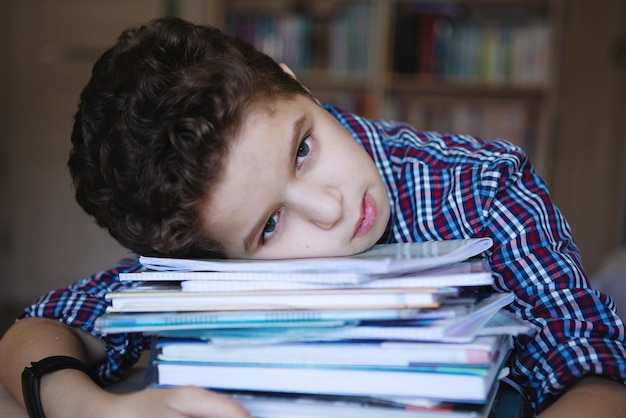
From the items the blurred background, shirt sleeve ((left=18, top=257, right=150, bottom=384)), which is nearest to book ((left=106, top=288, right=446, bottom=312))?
shirt sleeve ((left=18, top=257, right=150, bottom=384))

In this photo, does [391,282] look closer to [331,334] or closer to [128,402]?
[331,334]

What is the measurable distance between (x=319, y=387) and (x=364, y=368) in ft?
0.13

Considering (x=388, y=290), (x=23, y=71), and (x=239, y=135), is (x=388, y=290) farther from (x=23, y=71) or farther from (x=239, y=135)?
(x=23, y=71)

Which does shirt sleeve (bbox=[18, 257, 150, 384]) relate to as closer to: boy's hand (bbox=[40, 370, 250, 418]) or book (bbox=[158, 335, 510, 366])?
boy's hand (bbox=[40, 370, 250, 418])

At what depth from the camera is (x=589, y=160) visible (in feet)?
12.0

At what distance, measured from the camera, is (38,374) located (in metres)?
0.77

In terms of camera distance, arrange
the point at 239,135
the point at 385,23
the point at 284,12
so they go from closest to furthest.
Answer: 1. the point at 239,135
2. the point at 385,23
3. the point at 284,12

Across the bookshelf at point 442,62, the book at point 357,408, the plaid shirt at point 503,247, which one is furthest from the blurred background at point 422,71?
the book at point 357,408

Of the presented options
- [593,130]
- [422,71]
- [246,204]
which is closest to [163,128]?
[246,204]

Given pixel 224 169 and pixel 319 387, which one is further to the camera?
pixel 224 169

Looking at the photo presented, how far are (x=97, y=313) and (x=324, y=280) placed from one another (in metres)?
0.45

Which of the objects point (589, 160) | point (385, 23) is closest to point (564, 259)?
point (385, 23)

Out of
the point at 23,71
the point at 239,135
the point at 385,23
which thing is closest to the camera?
the point at 239,135

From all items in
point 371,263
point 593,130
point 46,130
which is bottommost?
point 46,130
